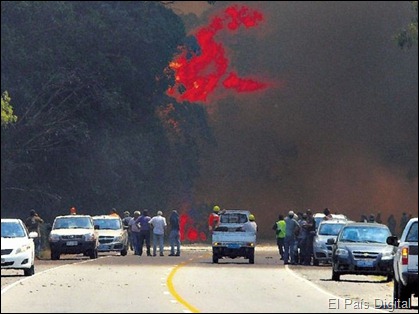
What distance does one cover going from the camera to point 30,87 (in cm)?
6706

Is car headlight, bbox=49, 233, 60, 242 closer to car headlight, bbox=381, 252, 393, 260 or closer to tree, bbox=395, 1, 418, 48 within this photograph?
car headlight, bbox=381, 252, 393, 260

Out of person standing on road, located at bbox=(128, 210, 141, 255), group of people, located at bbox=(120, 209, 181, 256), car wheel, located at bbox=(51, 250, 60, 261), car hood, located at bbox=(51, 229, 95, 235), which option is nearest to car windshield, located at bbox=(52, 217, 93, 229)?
car hood, located at bbox=(51, 229, 95, 235)

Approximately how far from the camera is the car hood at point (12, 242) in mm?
39656

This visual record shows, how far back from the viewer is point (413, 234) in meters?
29.4

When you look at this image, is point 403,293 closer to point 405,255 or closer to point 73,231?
point 405,255

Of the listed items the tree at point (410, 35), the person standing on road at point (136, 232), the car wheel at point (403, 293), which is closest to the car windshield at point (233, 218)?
the person standing on road at point (136, 232)

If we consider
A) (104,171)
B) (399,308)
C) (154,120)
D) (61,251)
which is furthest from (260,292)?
(154,120)

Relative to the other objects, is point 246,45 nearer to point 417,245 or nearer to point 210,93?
point 210,93

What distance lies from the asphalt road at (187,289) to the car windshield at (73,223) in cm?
480

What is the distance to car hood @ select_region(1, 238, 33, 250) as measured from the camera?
130 feet

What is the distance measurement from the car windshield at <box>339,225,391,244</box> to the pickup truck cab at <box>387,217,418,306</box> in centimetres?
1064

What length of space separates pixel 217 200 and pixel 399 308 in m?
81.6

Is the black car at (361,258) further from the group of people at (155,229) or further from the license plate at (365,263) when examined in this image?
the group of people at (155,229)

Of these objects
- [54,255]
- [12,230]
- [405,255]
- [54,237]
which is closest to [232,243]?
[54,237]
